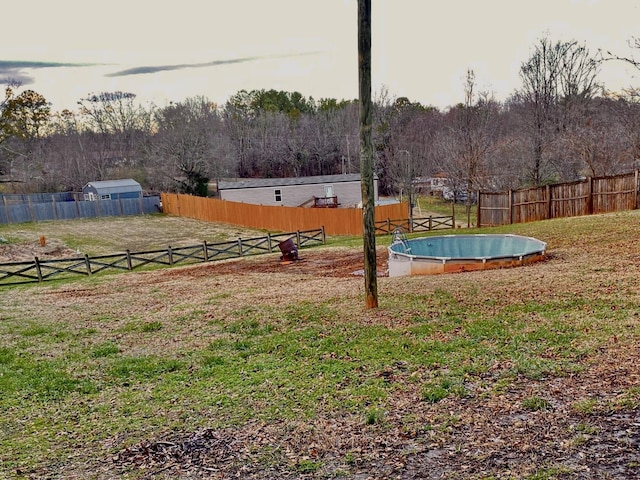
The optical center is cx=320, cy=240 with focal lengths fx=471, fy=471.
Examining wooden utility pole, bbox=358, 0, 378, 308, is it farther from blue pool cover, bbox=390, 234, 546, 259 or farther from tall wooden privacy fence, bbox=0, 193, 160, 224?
tall wooden privacy fence, bbox=0, 193, 160, 224

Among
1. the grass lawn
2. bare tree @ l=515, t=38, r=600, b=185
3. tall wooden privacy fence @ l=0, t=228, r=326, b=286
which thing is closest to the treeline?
bare tree @ l=515, t=38, r=600, b=185

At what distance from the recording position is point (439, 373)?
20.2ft

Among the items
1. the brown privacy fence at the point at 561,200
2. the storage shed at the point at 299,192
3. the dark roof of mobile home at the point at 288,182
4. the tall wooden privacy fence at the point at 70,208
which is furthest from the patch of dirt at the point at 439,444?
the tall wooden privacy fence at the point at 70,208

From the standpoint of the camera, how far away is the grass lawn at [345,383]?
4.47 metres

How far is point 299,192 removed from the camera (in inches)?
1705

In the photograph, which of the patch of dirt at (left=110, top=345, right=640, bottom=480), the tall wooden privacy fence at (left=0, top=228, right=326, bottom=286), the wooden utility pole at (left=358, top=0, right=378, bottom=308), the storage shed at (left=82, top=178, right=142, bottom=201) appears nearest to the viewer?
the patch of dirt at (left=110, top=345, right=640, bottom=480)

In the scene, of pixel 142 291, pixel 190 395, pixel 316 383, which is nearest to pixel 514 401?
pixel 316 383

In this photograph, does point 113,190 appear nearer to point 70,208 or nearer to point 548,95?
point 70,208

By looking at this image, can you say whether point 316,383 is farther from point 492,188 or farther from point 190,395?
point 492,188

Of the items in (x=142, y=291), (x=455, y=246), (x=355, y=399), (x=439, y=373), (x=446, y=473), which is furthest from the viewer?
(x=455, y=246)

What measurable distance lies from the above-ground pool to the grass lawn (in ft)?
4.83

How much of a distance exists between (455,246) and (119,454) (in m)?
14.9

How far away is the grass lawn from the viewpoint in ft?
14.7

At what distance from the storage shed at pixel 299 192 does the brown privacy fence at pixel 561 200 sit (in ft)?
56.8
